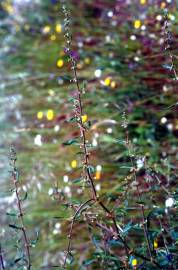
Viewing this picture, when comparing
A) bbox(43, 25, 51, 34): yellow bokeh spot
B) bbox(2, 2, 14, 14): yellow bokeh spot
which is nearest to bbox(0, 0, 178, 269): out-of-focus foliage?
bbox(43, 25, 51, 34): yellow bokeh spot

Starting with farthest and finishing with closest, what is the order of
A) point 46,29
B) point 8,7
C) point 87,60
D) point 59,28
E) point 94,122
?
1. point 8,7
2. point 46,29
3. point 59,28
4. point 87,60
5. point 94,122

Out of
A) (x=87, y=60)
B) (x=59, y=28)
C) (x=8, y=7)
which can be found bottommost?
(x=87, y=60)

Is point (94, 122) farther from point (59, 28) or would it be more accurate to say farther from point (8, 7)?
point (8, 7)

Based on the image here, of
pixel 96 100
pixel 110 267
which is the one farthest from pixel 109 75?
pixel 110 267

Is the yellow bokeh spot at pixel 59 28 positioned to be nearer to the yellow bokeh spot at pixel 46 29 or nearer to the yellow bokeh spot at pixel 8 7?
the yellow bokeh spot at pixel 46 29

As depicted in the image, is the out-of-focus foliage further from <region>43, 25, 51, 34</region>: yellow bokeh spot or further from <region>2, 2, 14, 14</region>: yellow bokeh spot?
<region>2, 2, 14, 14</region>: yellow bokeh spot

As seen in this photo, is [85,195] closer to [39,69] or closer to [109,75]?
[109,75]


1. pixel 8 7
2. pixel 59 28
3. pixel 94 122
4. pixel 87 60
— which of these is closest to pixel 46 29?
pixel 59 28

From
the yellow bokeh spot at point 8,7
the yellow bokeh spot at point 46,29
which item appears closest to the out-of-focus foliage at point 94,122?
the yellow bokeh spot at point 46,29
